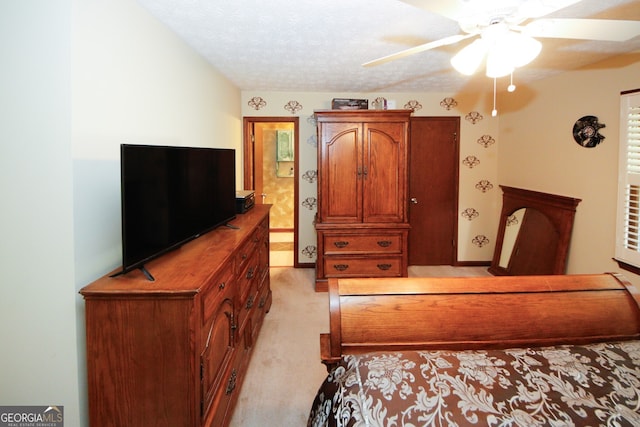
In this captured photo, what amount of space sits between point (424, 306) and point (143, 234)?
48.4 inches

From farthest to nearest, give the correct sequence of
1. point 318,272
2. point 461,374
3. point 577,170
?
point 318,272 < point 577,170 < point 461,374

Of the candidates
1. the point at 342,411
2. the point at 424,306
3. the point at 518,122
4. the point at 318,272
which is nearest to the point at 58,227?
the point at 342,411

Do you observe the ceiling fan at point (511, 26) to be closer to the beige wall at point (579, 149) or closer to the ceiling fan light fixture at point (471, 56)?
the ceiling fan light fixture at point (471, 56)

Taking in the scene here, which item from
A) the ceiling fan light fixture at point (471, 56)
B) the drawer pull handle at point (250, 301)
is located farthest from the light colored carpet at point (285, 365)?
the ceiling fan light fixture at point (471, 56)

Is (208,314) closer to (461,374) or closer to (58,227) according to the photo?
(58,227)

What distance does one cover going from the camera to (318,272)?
13.7 feet

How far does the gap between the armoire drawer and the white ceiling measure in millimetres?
1658

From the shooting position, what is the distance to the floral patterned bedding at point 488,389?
40.4 inches

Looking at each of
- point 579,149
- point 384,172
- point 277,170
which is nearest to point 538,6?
point 579,149

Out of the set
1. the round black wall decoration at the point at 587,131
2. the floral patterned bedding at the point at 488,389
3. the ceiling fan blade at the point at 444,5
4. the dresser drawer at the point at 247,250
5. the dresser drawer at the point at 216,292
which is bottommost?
the floral patterned bedding at the point at 488,389

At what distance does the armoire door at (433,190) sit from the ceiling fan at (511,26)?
3011 mm

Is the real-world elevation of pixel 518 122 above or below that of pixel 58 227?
above

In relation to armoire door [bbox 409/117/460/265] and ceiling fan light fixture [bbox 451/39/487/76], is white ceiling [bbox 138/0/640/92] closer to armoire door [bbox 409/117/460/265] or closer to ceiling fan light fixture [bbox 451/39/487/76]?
ceiling fan light fixture [bbox 451/39/487/76]

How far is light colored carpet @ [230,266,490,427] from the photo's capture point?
7.03 feet
